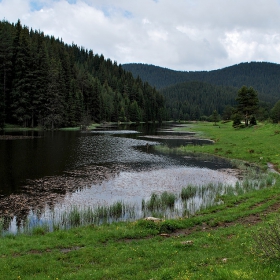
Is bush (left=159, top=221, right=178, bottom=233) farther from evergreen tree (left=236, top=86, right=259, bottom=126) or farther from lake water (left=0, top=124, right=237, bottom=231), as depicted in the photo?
evergreen tree (left=236, top=86, right=259, bottom=126)

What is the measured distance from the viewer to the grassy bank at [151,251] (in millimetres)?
9523

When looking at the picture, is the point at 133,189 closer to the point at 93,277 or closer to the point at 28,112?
the point at 93,277

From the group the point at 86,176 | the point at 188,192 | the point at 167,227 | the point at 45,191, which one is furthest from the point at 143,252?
the point at 86,176

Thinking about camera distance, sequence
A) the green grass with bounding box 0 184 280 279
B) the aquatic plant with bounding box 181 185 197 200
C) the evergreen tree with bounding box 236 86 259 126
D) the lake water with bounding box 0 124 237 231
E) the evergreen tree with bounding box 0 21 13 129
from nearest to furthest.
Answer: the green grass with bounding box 0 184 280 279 → the lake water with bounding box 0 124 237 231 → the aquatic plant with bounding box 181 185 197 200 → the evergreen tree with bounding box 236 86 259 126 → the evergreen tree with bounding box 0 21 13 129

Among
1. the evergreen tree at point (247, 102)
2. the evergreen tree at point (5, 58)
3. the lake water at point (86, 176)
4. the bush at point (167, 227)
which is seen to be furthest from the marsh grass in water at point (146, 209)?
the evergreen tree at point (5, 58)

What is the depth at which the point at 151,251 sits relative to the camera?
1213 cm

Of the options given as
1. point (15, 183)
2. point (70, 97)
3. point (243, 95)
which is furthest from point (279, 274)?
point (70, 97)

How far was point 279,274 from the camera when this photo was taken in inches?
316

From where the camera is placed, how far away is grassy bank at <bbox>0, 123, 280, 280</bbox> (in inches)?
375

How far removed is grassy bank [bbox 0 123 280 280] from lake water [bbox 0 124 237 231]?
5.86 metres

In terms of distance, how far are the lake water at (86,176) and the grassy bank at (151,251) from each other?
5857 mm

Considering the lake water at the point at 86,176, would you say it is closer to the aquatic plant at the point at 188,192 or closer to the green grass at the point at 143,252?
the aquatic plant at the point at 188,192

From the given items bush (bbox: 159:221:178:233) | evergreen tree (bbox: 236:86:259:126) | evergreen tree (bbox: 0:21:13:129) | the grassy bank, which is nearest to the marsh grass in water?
the grassy bank

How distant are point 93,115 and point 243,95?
74329 millimetres
